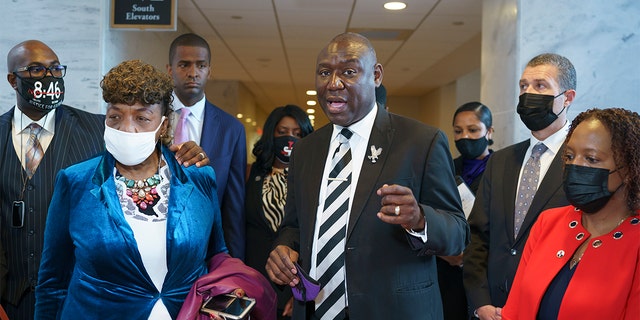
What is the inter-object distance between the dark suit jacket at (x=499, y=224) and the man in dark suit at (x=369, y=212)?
0.53 meters

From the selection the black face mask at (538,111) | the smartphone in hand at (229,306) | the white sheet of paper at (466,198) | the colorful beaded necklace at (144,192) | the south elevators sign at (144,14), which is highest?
the south elevators sign at (144,14)

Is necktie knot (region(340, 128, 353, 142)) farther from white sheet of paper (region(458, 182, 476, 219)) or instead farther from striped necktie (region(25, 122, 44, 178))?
striped necktie (region(25, 122, 44, 178))

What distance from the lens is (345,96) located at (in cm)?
241

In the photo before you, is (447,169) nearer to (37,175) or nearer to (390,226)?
(390,226)

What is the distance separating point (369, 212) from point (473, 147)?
6.82 feet

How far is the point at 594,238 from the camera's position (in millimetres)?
2113

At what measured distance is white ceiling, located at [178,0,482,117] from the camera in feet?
21.6

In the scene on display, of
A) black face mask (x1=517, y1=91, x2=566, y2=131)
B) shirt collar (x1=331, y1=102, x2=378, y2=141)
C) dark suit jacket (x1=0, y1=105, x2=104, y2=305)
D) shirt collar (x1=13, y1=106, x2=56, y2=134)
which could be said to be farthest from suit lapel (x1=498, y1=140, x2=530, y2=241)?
shirt collar (x1=13, y1=106, x2=56, y2=134)

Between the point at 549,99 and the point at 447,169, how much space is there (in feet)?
3.05

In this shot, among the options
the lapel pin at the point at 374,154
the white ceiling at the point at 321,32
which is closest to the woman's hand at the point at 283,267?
the lapel pin at the point at 374,154

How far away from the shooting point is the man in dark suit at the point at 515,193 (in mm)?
2820

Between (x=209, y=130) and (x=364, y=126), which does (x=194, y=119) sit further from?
(x=364, y=126)

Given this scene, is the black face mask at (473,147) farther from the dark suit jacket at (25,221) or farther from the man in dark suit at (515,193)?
the dark suit jacket at (25,221)

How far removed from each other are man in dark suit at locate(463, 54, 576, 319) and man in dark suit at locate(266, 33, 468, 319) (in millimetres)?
541
